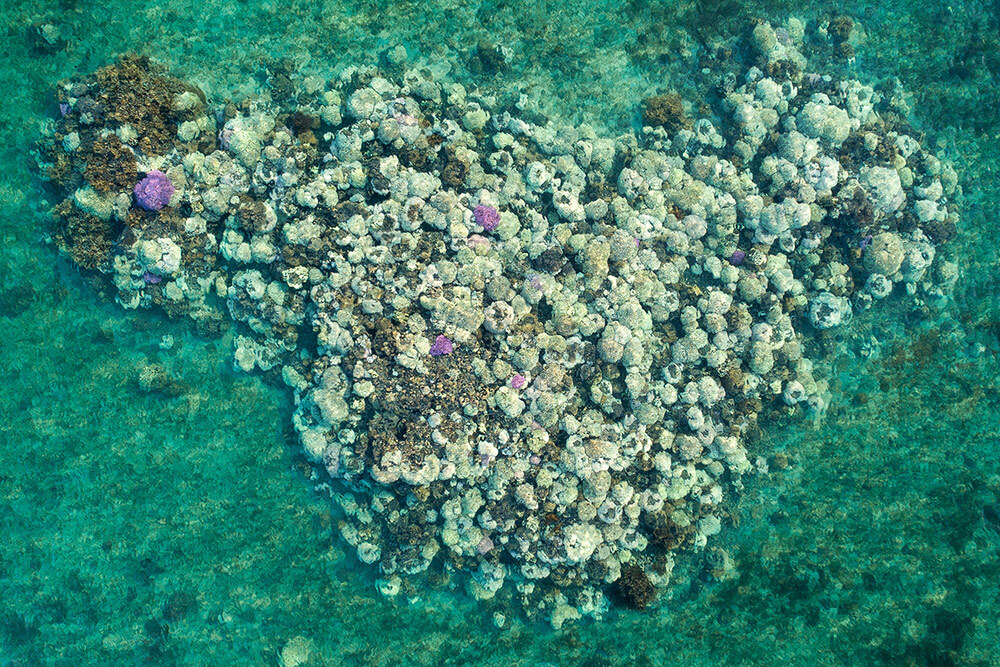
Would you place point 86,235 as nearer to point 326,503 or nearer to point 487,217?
point 326,503

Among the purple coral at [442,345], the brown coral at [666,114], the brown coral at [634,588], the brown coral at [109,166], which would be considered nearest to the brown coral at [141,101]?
the brown coral at [109,166]

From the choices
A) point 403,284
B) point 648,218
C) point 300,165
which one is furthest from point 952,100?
point 300,165

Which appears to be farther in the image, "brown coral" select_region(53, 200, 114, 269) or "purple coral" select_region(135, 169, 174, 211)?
"brown coral" select_region(53, 200, 114, 269)

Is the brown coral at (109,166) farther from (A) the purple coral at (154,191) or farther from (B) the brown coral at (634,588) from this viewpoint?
(B) the brown coral at (634,588)

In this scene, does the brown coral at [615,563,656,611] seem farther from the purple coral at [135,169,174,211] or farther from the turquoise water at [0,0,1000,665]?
the purple coral at [135,169,174,211]

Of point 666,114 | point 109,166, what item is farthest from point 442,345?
point 109,166

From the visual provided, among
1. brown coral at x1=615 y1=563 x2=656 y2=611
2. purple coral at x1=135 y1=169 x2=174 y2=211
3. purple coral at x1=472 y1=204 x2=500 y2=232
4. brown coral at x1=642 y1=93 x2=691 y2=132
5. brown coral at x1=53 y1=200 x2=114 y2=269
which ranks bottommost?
brown coral at x1=615 y1=563 x2=656 y2=611

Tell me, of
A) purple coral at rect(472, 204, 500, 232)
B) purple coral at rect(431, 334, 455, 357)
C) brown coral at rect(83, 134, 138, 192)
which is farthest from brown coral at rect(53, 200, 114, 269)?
purple coral at rect(472, 204, 500, 232)

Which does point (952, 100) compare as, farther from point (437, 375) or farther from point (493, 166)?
point (437, 375)
